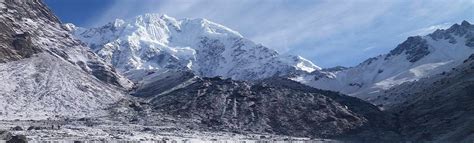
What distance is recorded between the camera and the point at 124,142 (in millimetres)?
145875

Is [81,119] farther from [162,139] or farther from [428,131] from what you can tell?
[428,131]

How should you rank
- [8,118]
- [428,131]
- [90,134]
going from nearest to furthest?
[90,134]
[8,118]
[428,131]

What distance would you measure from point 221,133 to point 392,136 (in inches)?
1961

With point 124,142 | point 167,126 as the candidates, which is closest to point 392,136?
point 167,126

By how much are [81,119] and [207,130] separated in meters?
35.7

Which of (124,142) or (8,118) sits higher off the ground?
(8,118)

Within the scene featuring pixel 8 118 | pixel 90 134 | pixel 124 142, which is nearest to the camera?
pixel 124 142

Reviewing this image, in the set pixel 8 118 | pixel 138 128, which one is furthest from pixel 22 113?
pixel 138 128

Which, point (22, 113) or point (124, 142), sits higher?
point (22, 113)

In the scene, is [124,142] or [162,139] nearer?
[124,142]

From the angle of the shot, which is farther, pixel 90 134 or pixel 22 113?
pixel 22 113

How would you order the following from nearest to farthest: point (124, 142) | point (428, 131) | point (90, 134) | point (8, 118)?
point (124, 142) → point (90, 134) → point (8, 118) → point (428, 131)

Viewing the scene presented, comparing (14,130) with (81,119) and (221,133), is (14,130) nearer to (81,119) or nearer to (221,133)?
(81,119)

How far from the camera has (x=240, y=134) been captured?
188750 millimetres
